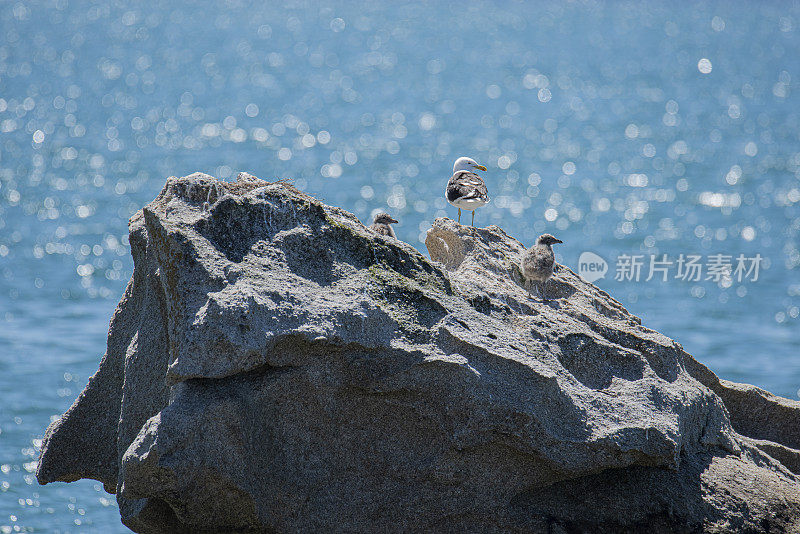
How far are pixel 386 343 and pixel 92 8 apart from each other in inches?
6436

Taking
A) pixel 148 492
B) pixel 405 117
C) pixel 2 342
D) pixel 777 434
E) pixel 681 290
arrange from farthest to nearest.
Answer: pixel 405 117 < pixel 681 290 < pixel 2 342 < pixel 777 434 < pixel 148 492

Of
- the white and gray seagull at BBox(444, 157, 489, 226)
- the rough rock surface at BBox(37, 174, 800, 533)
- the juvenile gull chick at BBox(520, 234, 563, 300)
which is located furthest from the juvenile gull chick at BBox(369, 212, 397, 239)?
the rough rock surface at BBox(37, 174, 800, 533)

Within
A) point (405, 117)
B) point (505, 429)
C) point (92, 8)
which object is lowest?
point (505, 429)

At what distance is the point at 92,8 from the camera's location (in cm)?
15512

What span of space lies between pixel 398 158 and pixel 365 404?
133 ft

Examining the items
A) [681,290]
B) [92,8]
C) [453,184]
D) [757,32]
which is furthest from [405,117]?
[92,8]

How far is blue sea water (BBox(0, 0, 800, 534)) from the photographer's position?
952 inches

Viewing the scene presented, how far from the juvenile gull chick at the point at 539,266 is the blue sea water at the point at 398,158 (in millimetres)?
8532

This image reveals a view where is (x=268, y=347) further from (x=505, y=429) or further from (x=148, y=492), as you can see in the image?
(x=505, y=429)

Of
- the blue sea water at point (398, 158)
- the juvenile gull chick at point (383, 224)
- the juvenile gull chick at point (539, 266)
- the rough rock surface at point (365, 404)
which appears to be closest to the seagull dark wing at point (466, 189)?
the juvenile gull chick at point (383, 224)

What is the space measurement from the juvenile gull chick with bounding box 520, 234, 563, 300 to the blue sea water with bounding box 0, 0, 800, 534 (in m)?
8.53
